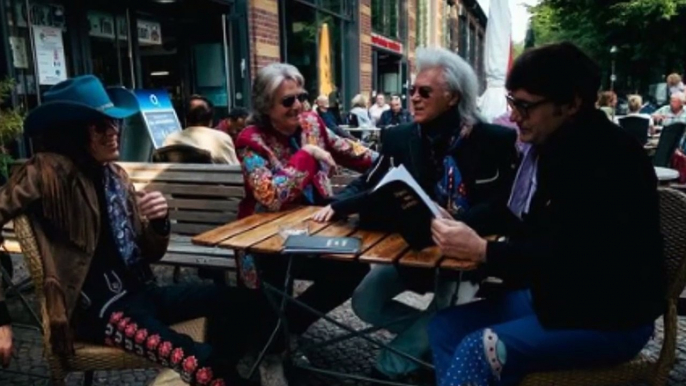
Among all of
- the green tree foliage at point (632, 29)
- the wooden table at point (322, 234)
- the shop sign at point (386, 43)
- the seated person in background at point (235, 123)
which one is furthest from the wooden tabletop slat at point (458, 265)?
the green tree foliage at point (632, 29)

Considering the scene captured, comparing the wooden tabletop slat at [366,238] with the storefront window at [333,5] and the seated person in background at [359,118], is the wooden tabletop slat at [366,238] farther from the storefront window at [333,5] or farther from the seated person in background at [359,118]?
the storefront window at [333,5]

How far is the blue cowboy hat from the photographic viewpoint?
2000 millimetres

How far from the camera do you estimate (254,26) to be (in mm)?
8766

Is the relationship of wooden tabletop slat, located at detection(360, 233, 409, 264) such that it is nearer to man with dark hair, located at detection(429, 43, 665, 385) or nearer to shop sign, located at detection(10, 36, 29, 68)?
man with dark hair, located at detection(429, 43, 665, 385)

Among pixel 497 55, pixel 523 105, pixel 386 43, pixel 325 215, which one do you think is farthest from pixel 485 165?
pixel 386 43

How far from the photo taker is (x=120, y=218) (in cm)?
222

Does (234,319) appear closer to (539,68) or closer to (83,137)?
(83,137)

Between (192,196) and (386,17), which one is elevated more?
(386,17)

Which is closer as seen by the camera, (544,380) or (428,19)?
(544,380)

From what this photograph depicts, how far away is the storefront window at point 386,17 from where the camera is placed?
51.6 feet

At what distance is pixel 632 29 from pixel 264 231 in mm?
25932

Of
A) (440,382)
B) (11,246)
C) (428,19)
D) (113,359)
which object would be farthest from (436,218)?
(428,19)

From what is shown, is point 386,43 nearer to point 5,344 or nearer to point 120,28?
point 120,28

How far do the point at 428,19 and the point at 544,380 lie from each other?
75.4 feet
